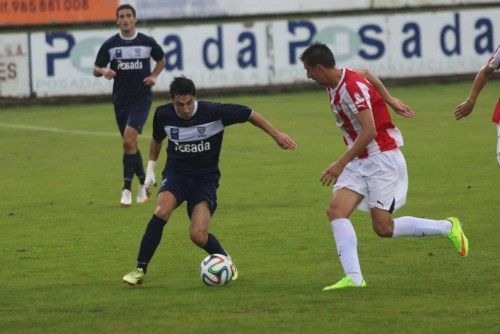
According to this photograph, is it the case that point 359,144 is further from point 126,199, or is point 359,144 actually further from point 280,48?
point 280,48

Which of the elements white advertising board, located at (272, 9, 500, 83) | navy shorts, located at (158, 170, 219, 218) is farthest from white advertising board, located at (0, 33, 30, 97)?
navy shorts, located at (158, 170, 219, 218)

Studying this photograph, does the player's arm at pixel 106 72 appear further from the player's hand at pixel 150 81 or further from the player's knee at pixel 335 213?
the player's knee at pixel 335 213

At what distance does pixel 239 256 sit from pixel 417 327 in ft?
12.4

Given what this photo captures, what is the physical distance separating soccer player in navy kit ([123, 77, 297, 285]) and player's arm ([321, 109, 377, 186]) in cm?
87

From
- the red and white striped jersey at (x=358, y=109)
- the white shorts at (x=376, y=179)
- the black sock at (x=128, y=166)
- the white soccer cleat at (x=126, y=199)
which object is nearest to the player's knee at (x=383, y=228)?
the white shorts at (x=376, y=179)

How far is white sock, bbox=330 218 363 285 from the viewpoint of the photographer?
10.1m

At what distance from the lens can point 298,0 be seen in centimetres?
3388

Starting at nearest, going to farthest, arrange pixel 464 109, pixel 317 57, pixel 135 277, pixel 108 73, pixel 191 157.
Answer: pixel 317 57
pixel 135 277
pixel 191 157
pixel 464 109
pixel 108 73

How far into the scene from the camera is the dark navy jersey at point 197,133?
1096 centimetres

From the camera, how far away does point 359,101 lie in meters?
10.1

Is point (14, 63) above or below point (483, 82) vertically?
below

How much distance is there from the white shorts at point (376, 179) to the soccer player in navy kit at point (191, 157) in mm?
749

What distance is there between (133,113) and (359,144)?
24.4 ft

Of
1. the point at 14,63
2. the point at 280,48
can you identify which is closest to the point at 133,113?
the point at 14,63
